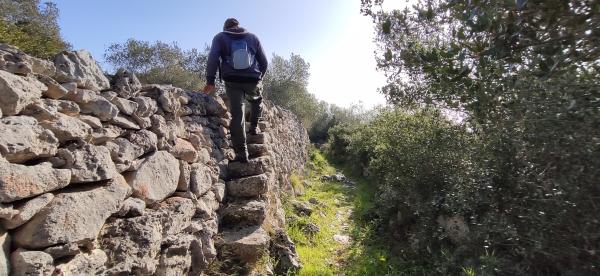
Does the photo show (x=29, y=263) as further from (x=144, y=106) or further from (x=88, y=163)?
(x=144, y=106)

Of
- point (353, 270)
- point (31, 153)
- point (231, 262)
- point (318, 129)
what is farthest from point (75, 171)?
point (318, 129)

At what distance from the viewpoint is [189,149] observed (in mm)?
3471

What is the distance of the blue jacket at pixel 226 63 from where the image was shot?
4.37 metres

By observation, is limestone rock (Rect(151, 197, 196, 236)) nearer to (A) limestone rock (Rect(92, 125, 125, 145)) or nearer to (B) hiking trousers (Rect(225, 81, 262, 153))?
(A) limestone rock (Rect(92, 125, 125, 145))

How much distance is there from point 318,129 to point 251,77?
2652 cm

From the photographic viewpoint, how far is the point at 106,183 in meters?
2.25

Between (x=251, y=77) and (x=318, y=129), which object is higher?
(x=318, y=129)

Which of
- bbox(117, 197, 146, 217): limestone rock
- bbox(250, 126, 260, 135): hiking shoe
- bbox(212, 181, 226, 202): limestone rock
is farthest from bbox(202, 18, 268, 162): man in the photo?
bbox(117, 197, 146, 217): limestone rock

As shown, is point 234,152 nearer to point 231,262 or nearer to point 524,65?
point 231,262

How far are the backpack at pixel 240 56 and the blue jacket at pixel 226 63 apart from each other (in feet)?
0.23

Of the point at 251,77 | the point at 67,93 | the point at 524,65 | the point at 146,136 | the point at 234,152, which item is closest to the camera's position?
the point at 67,93

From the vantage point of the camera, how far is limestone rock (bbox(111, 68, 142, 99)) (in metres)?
2.72

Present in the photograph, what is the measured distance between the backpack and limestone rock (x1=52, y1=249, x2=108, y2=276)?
2.74 m

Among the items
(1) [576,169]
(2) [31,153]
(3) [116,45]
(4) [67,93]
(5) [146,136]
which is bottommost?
(1) [576,169]
